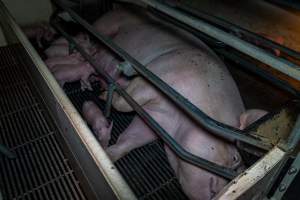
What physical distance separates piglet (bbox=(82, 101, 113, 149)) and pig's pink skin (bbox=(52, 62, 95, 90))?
34 centimetres

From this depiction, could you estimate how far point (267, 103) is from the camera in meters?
1.99

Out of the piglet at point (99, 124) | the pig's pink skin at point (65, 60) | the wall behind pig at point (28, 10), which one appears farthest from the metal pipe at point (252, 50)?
the wall behind pig at point (28, 10)

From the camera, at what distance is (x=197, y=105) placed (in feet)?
4.99

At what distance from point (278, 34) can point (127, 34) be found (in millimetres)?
1151

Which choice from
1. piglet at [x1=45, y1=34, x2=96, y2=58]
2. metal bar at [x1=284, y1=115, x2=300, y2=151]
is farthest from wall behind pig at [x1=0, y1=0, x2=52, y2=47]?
metal bar at [x1=284, y1=115, x2=300, y2=151]

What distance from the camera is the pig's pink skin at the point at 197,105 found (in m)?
1.42

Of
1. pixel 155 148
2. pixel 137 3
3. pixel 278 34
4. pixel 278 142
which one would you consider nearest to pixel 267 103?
pixel 278 34

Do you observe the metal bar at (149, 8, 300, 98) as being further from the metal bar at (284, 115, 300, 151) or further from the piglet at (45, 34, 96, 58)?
the piglet at (45, 34, 96, 58)

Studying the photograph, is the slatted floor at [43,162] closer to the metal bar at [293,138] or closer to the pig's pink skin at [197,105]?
the pig's pink skin at [197,105]

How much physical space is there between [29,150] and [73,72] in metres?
0.70

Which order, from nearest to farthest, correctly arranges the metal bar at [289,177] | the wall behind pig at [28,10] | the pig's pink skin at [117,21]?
1. the metal bar at [289,177]
2. the pig's pink skin at [117,21]
3. the wall behind pig at [28,10]

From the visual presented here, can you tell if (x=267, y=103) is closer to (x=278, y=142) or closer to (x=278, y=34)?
(x=278, y=34)

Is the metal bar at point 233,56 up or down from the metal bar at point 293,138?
down

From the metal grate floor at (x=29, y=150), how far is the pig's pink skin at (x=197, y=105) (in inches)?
13.5
